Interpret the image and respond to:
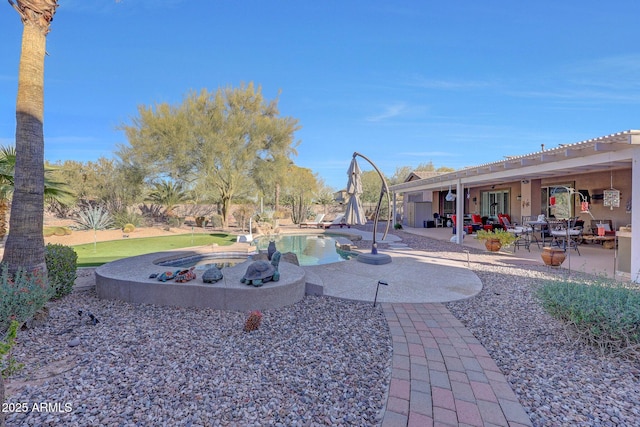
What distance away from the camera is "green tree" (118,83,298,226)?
16.3 meters

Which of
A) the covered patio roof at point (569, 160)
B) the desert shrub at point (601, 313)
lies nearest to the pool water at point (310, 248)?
the desert shrub at point (601, 313)

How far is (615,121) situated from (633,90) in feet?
17.2

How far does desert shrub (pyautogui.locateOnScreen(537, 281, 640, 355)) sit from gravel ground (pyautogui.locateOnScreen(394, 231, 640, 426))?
14cm

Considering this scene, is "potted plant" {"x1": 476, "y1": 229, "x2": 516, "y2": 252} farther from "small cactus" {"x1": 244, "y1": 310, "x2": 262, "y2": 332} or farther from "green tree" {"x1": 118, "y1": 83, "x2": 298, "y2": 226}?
"green tree" {"x1": 118, "y1": 83, "x2": 298, "y2": 226}

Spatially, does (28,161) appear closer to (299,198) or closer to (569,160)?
(569,160)

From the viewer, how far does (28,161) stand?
3.49 metres

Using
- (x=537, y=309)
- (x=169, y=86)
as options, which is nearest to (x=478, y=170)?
(x=537, y=309)

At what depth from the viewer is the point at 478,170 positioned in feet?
35.5

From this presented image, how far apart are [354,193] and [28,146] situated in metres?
6.36

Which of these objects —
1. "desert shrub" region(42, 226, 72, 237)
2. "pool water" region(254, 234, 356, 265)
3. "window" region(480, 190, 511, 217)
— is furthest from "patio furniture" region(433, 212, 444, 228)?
"desert shrub" region(42, 226, 72, 237)

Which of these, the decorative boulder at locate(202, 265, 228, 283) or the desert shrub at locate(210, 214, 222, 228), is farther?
the desert shrub at locate(210, 214, 222, 228)

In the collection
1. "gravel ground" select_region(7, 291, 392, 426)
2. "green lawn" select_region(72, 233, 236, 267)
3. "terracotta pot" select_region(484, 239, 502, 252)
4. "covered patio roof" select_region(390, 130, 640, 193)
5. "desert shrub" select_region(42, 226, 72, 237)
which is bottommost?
"gravel ground" select_region(7, 291, 392, 426)

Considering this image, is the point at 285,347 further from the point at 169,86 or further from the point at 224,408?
the point at 169,86

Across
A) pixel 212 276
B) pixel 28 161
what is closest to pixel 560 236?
pixel 212 276
